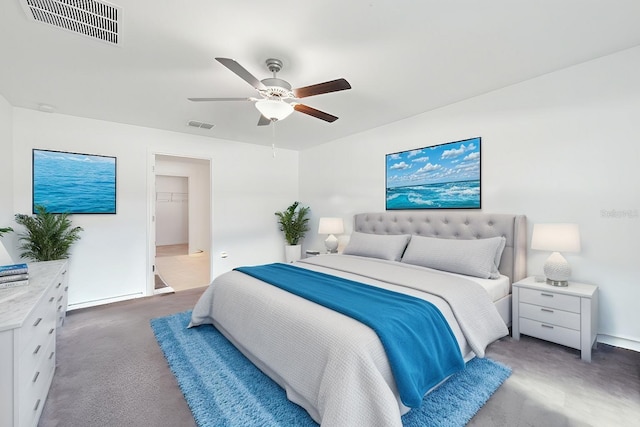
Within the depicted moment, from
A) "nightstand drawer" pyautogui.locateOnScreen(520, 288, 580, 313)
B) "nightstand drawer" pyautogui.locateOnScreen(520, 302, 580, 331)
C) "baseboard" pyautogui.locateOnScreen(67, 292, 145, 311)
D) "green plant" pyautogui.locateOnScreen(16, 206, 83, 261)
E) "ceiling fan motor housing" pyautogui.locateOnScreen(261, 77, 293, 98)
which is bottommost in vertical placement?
"baseboard" pyautogui.locateOnScreen(67, 292, 145, 311)

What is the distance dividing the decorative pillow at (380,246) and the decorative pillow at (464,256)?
0.30m

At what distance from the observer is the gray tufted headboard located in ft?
9.04

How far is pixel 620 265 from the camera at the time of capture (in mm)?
2311

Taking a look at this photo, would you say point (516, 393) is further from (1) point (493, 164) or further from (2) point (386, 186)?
(2) point (386, 186)

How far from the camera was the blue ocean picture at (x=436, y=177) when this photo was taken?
3.17 m

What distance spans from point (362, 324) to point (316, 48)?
80.2 inches

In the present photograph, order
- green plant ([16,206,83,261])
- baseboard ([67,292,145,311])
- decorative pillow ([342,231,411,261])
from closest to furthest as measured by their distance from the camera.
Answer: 1. green plant ([16,206,83,261])
2. decorative pillow ([342,231,411,261])
3. baseboard ([67,292,145,311])

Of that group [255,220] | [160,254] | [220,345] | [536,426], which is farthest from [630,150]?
[160,254]

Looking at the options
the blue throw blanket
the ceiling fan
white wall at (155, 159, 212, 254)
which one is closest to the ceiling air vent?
the ceiling fan

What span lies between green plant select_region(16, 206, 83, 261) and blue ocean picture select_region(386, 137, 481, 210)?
Answer: 4.12 m

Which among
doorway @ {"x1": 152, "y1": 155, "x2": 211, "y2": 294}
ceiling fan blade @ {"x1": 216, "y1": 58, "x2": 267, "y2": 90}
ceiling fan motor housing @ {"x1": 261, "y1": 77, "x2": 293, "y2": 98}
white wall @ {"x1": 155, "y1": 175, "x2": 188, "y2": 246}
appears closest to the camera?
ceiling fan blade @ {"x1": 216, "y1": 58, "x2": 267, "y2": 90}

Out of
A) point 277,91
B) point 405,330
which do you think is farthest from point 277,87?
point 405,330

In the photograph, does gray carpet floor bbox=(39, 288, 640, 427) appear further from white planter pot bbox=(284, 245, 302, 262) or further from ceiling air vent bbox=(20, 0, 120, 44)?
white planter pot bbox=(284, 245, 302, 262)

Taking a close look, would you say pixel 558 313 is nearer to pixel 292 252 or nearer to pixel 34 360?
pixel 34 360
